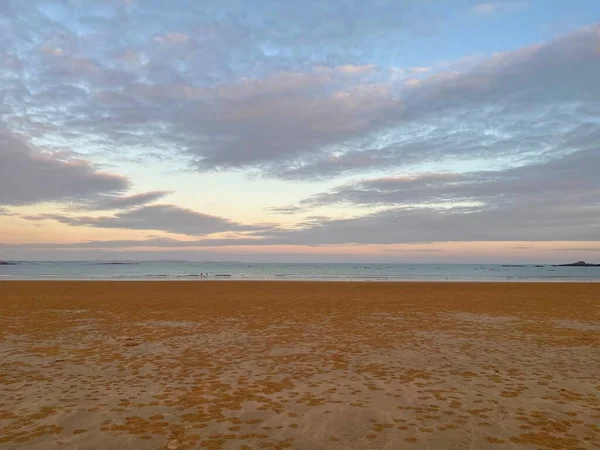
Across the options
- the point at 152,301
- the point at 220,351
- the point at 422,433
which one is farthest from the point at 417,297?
the point at 422,433

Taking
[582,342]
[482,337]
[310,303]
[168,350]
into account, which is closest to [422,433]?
Answer: [168,350]

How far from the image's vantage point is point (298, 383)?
33.8 feet

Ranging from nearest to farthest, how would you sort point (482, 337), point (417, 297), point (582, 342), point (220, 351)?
point (220, 351), point (582, 342), point (482, 337), point (417, 297)

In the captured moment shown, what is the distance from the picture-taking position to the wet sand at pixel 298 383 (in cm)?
719

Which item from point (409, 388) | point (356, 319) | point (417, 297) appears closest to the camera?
point (409, 388)

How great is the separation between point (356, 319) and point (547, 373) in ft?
36.9

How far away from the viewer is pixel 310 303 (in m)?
29.4

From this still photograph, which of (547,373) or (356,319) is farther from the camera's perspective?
(356,319)

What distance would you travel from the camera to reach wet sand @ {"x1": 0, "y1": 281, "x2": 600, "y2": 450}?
7.19 meters

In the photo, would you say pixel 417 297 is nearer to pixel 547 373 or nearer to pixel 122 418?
pixel 547 373

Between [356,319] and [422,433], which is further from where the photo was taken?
[356,319]

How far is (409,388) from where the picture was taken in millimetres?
9883

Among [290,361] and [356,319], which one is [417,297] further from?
[290,361]

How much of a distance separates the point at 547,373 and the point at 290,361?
24.3 feet
